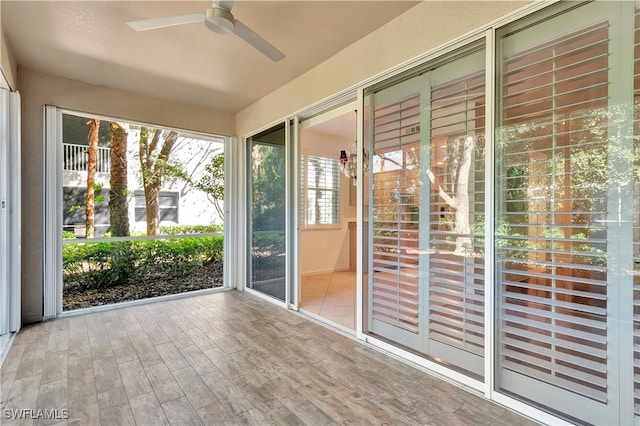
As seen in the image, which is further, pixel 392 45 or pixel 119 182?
pixel 119 182

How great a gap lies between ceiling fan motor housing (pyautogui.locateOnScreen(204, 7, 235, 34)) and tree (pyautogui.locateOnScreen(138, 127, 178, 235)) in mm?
2783

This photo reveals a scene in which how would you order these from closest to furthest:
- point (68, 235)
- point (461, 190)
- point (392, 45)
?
point (461, 190), point (392, 45), point (68, 235)

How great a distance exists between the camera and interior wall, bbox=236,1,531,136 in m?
1.97

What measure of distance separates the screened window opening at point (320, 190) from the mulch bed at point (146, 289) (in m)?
1.92

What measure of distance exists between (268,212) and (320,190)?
1.97 m

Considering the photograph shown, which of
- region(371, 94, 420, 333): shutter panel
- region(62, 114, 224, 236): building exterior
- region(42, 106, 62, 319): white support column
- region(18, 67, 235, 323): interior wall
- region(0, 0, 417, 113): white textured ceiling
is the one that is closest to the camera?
region(0, 0, 417, 113): white textured ceiling

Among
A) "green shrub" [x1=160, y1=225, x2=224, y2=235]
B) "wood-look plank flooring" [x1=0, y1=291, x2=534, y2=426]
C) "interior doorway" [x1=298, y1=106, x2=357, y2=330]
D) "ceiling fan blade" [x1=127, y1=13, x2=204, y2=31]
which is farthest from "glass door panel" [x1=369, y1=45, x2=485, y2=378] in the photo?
"green shrub" [x1=160, y1=225, x2=224, y2=235]

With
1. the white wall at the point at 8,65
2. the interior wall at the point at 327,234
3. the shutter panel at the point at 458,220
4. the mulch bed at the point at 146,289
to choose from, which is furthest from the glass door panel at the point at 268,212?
the white wall at the point at 8,65

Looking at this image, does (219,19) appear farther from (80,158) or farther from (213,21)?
(80,158)

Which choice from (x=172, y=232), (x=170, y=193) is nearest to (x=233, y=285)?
(x=172, y=232)

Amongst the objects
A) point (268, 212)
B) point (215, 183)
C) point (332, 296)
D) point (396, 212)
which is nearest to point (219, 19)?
point (396, 212)

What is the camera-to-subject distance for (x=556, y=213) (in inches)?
65.8

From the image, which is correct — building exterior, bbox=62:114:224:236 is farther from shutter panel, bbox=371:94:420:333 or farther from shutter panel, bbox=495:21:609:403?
shutter panel, bbox=495:21:609:403

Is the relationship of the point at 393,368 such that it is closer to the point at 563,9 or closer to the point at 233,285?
the point at 563,9
